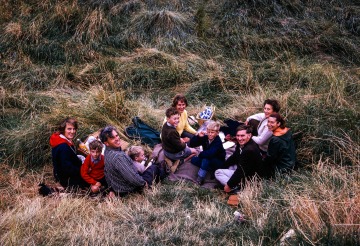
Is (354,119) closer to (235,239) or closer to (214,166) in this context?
(214,166)

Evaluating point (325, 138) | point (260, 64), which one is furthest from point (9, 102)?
point (325, 138)

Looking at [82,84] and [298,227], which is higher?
[298,227]

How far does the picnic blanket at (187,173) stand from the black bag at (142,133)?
1.42 feet

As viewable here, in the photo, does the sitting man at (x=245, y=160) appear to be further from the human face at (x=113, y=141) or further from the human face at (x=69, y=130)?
the human face at (x=69, y=130)

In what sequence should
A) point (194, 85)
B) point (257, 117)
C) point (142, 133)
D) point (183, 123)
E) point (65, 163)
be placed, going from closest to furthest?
1. point (65, 163)
2. point (257, 117)
3. point (142, 133)
4. point (183, 123)
5. point (194, 85)

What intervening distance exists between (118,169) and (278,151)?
198cm

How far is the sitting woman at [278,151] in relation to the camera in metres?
5.46

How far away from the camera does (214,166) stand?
19.2ft

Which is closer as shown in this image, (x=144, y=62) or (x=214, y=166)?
(x=214, y=166)

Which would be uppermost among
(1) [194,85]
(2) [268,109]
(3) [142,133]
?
(2) [268,109]

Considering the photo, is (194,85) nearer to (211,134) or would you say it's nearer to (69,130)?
(211,134)

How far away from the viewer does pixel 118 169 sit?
5.33 meters

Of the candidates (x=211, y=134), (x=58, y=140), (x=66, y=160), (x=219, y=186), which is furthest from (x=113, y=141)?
(x=219, y=186)

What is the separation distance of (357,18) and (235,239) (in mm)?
8565
